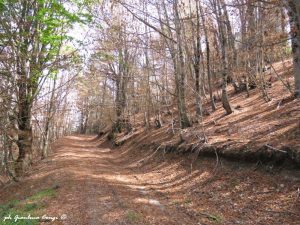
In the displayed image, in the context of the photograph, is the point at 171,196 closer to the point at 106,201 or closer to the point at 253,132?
the point at 106,201

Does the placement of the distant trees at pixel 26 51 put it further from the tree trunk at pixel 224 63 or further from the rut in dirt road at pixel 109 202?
the tree trunk at pixel 224 63

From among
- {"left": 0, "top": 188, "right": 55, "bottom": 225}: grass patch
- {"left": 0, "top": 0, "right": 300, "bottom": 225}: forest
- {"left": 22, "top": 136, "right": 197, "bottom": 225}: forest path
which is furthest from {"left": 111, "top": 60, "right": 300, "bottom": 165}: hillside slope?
{"left": 0, "top": 188, "right": 55, "bottom": 225}: grass patch

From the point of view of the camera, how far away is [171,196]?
927 centimetres

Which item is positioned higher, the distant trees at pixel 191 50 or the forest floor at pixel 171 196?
the distant trees at pixel 191 50

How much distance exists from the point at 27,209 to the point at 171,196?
13.3 feet

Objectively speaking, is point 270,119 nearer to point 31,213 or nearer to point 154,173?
point 154,173

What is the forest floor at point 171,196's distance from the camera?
272 inches

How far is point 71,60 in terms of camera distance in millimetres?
12914

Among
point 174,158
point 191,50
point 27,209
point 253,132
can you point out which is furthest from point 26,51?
point 191,50

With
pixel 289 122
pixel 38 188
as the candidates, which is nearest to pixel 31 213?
pixel 38 188

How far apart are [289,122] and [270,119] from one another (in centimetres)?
152

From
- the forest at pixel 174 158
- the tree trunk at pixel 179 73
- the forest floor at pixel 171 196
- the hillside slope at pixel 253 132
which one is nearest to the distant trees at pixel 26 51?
the forest at pixel 174 158

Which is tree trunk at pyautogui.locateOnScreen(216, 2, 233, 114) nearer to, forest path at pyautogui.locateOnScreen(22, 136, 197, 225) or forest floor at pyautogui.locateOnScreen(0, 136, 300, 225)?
forest floor at pyautogui.locateOnScreen(0, 136, 300, 225)

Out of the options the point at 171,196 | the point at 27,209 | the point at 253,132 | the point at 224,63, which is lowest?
the point at 171,196
